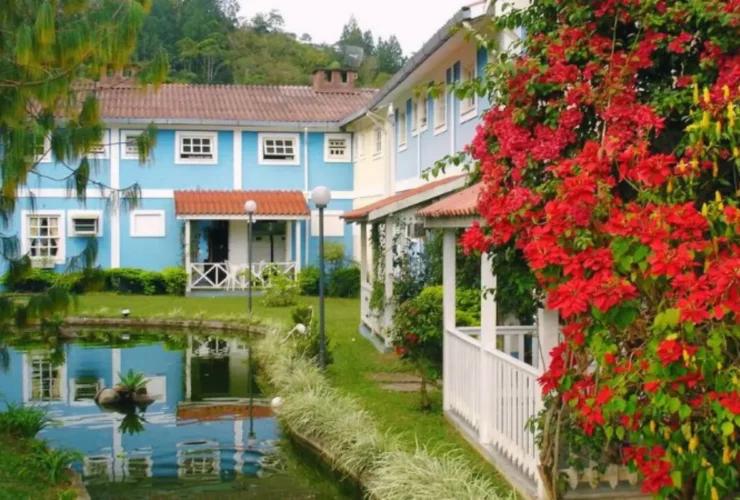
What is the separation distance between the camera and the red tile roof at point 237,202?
93.1 ft

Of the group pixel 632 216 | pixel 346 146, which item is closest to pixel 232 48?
pixel 346 146

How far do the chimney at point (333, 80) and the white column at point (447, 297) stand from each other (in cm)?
2374

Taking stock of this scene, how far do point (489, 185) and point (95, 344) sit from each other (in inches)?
617

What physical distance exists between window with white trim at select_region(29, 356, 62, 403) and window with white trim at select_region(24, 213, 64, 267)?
454 inches

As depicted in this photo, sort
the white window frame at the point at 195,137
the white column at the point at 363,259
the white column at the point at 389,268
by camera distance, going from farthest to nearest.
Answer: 1. the white window frame at the point at 195,137
2. the white column at the point at 363,259
3. the white column at the point at 389,268

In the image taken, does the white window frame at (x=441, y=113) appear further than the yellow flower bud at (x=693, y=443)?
Yes

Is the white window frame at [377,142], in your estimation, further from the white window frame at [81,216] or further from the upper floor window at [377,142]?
the white window frame at [81,216]

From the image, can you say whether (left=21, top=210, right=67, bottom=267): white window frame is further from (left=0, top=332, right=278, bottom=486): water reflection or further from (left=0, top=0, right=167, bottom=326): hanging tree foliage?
(left=0, top=0, right=167, bottom=326): hanging tree foliage

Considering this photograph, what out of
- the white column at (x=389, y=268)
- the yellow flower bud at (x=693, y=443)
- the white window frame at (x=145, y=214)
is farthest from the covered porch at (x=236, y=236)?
the yellow flower bud at (x=693, y=443)

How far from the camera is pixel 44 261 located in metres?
28.3

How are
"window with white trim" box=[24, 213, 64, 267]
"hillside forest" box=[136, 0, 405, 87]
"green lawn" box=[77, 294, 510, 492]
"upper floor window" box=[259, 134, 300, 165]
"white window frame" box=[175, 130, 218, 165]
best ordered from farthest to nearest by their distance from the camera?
"hillside forest" box=[136, 0, 405, 87], "upper floor window" box=[259, 134, 300, 165], "white window frame" box=[175, 130, 218, 165], "window with white trim" box=[24, 213, 64, 267], "green lawn" box=[77, 294, 510, 492]

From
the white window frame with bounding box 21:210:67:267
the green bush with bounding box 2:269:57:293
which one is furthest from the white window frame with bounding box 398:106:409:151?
the white window frame with bounding box 21:210:67:267

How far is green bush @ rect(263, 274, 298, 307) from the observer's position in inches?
984

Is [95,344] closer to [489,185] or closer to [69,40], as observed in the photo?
[69,40]
